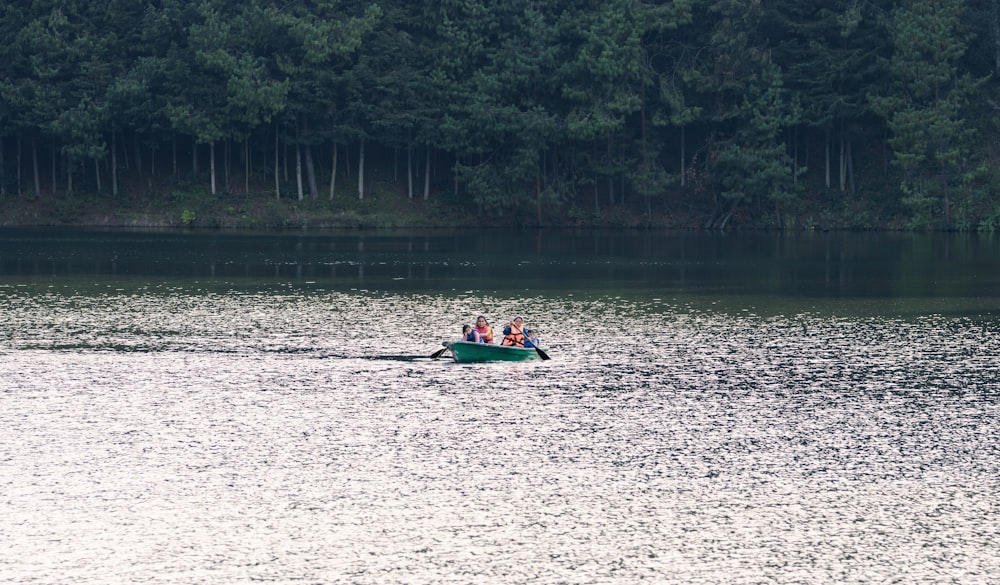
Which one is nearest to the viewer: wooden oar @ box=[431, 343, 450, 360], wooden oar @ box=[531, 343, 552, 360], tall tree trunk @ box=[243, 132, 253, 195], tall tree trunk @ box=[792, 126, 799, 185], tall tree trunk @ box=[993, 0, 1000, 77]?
wooden oar @ box=[531, 343, 552, 360]

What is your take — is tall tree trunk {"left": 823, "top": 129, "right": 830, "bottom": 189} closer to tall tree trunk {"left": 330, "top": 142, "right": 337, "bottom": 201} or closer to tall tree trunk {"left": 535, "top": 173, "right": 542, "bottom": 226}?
tall tree trunk {"left": 535, "top": 173, "right": 542, "bottom": 226}

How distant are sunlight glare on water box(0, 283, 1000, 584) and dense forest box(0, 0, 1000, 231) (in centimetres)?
7597

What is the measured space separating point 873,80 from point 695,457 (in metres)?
106

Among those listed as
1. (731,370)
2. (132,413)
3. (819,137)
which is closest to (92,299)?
(132,413)

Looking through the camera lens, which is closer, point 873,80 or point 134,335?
point 134,335

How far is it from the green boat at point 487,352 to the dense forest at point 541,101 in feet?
269

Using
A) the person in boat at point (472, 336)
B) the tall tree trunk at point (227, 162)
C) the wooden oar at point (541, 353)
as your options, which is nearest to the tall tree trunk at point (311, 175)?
the tall tree trunk at point (227, 162)

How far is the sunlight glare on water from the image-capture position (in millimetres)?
22484

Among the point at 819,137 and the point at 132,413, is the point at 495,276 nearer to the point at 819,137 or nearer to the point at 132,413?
the point at 132,413

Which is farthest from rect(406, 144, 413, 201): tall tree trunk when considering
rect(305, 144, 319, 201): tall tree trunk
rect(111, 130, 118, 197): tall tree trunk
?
rect(111, 130, 118, 197): tall tree trunk

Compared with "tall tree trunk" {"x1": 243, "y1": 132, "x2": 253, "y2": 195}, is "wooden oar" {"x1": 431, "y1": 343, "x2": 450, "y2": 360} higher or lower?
lower

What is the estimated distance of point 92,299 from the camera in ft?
200

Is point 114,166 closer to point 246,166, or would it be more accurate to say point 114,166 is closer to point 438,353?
point 246,166

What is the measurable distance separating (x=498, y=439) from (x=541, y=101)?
335 ft
